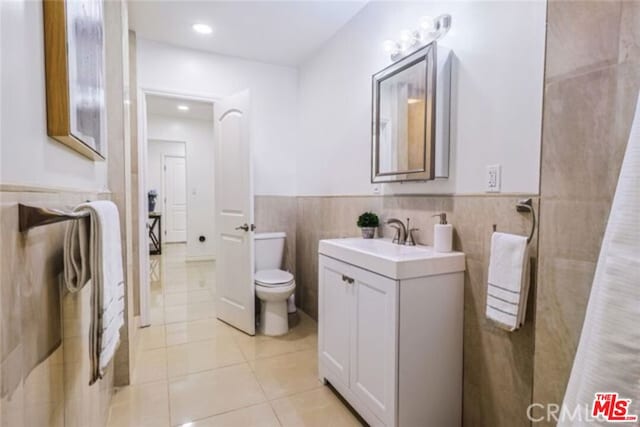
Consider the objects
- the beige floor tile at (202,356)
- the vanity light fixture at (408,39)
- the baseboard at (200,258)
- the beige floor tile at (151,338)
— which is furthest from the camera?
the baseboard at (200,258)

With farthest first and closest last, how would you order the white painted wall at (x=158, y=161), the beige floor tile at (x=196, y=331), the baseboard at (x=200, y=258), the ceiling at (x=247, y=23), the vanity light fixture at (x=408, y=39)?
1. the white painted wall at (x=158, y=161)
2. the baseboard at (x=200, y=258)
3. the beige floor tile at (x=196, y=331)
4. the ceiling at (x=247, y=23)
5. the vanity light fixture at (x=408, y=39)

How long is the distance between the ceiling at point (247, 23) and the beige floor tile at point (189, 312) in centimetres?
266

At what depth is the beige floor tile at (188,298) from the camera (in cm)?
358

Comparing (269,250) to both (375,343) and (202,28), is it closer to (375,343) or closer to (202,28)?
(375,343)

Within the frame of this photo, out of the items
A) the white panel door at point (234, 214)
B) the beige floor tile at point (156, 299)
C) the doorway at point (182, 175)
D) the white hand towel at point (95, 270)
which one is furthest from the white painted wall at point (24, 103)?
the doorway at point (182, 175)

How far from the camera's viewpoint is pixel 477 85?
1525 millimetres

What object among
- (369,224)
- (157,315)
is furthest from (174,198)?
(369,224)

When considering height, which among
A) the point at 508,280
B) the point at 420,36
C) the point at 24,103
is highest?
the point at 420,36

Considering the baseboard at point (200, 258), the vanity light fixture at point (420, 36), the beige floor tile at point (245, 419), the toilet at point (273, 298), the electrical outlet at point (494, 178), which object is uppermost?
the vanity light fixture at point (420, 36)

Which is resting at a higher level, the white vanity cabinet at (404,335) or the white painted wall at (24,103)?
the white painted wall at (24,103)

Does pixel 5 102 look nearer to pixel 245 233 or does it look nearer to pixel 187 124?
pixel 245 233

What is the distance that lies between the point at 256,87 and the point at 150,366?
2.71 metres

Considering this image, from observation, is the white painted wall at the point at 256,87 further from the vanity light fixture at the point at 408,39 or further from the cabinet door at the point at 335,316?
the cabinet door at the point at 335,316

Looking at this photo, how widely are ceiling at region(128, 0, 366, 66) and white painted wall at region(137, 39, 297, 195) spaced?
0.11 m
